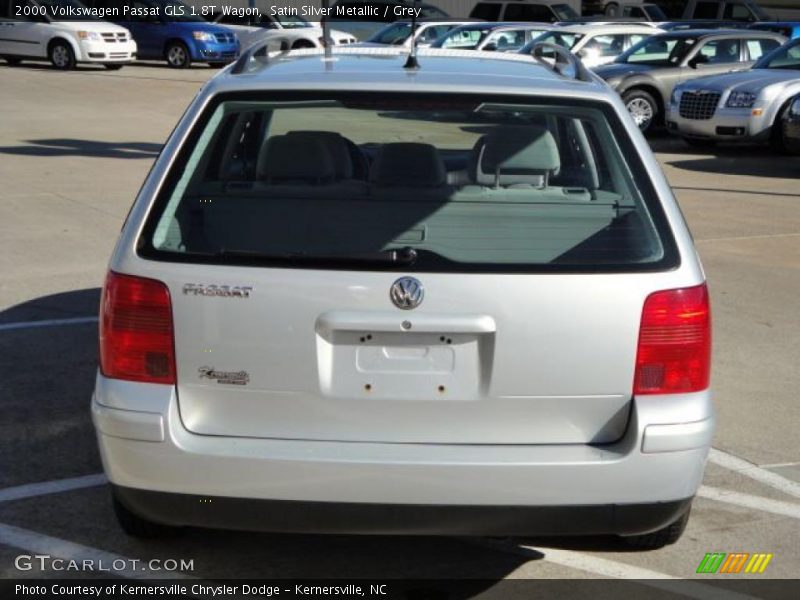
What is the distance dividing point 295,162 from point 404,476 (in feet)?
4.03

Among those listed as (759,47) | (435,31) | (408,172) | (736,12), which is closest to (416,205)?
(408,172)

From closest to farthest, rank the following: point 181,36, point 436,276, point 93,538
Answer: point 436,276 < point 93,538 < point 181,36

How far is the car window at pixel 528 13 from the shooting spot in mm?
34625

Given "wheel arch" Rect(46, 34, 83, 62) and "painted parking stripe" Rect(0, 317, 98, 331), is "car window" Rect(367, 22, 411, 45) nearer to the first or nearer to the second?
"wheel arch" Rect(46, 34, 83, 62)

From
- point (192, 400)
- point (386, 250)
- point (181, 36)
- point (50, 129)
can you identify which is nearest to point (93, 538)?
point (192, 400)

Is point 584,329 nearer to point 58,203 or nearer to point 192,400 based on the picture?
point 192,400

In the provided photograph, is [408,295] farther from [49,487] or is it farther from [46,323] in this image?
[46,323]

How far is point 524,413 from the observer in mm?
3955

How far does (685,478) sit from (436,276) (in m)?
0.96

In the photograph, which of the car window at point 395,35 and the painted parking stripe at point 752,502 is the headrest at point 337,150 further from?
the car window at point 395,35

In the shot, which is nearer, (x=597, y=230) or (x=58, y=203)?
(x=597, y=230)

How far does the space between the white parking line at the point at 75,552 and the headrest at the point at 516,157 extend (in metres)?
1.71

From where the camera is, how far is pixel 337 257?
3951 millimetres

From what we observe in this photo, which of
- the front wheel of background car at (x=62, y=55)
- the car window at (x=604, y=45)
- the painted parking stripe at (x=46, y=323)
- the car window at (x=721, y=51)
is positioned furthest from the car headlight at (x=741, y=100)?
the front wheel of background car at (x=62, y=55)
